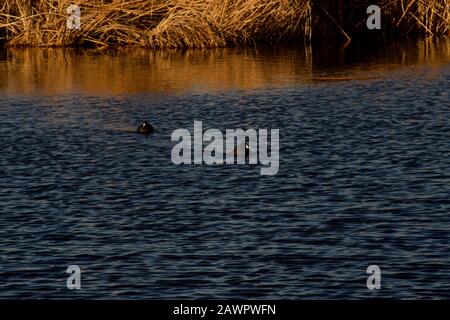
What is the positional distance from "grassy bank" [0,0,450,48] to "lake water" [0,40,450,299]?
9.20m

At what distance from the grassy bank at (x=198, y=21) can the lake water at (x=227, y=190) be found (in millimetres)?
9195

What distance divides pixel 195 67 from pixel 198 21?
6.23 metres

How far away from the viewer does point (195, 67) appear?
44844mm

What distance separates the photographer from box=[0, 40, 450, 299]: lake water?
59.5ft

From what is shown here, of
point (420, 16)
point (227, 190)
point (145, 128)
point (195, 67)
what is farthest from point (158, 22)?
point (227, 190)

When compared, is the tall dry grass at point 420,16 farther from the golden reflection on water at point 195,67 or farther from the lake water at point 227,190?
the lake water at point 227,190

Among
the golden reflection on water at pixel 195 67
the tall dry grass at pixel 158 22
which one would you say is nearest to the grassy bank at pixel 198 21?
the tall dry grass at pixel 158 22

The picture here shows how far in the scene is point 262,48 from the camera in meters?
51.5

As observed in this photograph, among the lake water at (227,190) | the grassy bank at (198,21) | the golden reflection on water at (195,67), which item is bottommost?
the lake water at (227,190)

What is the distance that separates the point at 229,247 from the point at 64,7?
33079 mm

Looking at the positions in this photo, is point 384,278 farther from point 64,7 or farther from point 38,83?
point 64,7

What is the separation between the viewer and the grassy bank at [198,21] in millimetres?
50969

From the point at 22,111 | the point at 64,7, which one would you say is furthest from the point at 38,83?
the point at 64,7
